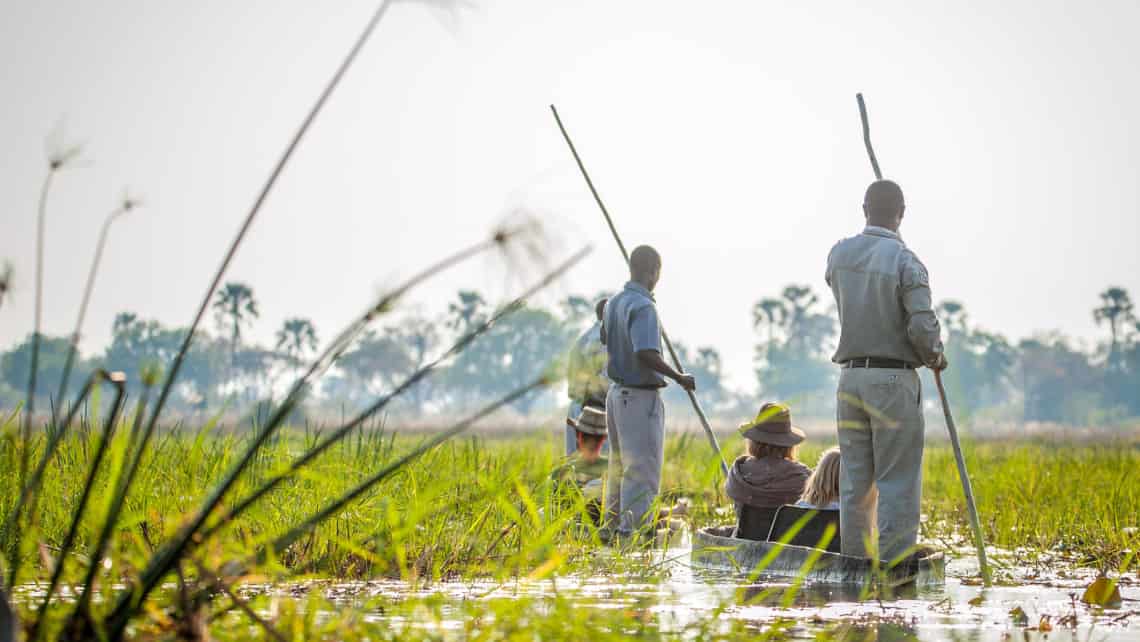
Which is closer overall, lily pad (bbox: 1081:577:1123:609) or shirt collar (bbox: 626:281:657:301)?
lily pad (bbox: 1081:577:1123:609)

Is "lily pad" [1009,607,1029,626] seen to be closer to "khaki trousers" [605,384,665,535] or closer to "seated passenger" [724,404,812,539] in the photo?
"seated passenger" [724,404,812,539]

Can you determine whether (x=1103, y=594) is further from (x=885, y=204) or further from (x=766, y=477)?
(x=766, y=477)

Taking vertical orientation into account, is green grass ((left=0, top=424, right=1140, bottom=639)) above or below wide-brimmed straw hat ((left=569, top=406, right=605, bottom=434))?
below

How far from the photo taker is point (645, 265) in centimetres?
1011

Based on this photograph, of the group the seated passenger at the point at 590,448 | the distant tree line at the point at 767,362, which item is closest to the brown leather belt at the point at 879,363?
the seated passenger at the point at 590,448

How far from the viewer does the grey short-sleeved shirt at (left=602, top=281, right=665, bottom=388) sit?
987cm

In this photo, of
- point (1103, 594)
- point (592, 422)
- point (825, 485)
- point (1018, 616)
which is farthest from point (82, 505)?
point (592, 422)

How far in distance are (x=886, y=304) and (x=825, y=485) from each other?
65.7 inches

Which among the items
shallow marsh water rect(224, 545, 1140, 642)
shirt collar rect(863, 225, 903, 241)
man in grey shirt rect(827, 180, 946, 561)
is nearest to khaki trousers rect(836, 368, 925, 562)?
man in grey shirt rect(827, 180, 946, 561)

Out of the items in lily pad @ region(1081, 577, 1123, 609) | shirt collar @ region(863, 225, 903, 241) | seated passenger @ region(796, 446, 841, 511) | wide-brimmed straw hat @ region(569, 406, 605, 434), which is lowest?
lily pad @ region(1081, 577, 1123, 609)

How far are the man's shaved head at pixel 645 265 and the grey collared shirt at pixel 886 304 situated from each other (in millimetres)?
2112

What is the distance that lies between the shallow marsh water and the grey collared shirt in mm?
1336

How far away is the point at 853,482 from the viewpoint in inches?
327

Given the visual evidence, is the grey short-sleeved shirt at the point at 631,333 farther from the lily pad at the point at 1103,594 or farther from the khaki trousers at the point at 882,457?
the lily pad at the point at 1103,594
